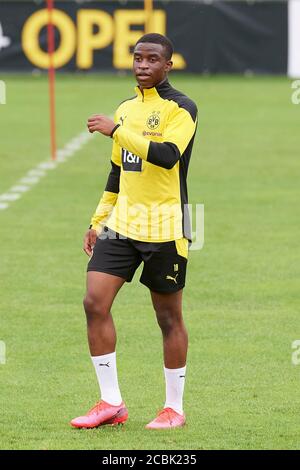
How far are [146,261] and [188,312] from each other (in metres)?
3.72

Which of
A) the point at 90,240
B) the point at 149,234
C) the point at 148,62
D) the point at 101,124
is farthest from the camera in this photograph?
the point at 90,240

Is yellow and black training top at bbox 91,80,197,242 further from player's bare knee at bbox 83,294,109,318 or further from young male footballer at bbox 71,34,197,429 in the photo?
player's bare knee at bbox 83,294,109,318

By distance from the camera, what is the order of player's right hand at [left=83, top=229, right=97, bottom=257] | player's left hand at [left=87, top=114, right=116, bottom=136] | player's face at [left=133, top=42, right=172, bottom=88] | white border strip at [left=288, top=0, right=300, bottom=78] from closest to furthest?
player's left hand at [left=87, top=114, right=116, bottom=136]
player's face at [left=133, top=42, right=172, bottom=88]
player's right hand at [left=83, top=229, right=97, bottom=257]
white border strip at [left=288, top=0, right=300, bottom=78]

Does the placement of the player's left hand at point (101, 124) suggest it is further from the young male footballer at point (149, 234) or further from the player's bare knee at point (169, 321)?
the player's bare knee at point (169, 321)

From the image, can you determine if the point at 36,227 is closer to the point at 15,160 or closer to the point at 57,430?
the point at 15,160

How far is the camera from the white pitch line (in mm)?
18656

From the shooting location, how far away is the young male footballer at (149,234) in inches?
315

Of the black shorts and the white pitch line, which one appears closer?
the black shorts

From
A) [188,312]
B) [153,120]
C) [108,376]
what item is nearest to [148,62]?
[153,120]

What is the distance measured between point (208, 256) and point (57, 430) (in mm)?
6561

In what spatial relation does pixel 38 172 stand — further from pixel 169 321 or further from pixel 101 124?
pixel 101 124

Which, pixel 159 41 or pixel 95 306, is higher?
pixel 159 41

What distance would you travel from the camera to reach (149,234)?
8133 mm

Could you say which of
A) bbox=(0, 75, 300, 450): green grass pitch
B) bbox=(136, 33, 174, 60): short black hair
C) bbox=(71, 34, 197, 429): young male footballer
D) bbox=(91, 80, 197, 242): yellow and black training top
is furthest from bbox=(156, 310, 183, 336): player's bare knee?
bbox=(136, 33, 174, 60): short black hair
